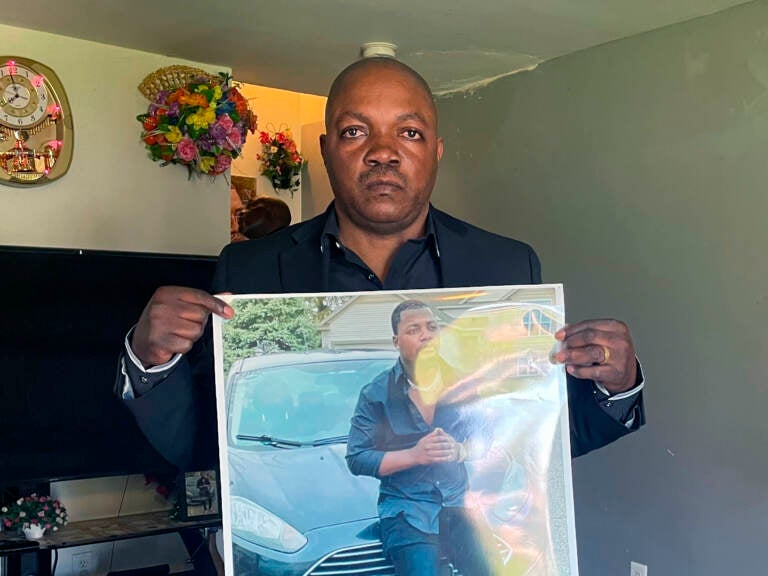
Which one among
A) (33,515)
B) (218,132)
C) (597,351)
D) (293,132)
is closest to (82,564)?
(33,515)

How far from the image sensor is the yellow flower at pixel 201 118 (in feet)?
8.69

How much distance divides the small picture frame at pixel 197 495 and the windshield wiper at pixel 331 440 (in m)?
1.62

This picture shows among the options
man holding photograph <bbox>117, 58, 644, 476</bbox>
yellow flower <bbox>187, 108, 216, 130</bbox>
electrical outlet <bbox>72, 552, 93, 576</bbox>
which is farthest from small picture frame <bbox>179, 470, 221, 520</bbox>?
man holding photograph <bbox>117, 58, 644, 476</bbox>

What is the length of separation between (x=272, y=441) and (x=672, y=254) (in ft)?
5.32

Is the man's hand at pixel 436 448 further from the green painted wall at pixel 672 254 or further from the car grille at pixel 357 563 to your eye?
the green painted wall at pixel 672 254

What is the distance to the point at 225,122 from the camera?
2.72m

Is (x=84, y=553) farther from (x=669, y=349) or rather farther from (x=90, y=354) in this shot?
(x=669, y=349)

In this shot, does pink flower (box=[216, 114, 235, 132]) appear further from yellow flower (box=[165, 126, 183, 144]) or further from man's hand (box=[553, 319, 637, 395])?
man's hand (box=[553, 319, 637, 395])

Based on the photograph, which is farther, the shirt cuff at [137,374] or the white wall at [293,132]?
the white wall at [293,132]

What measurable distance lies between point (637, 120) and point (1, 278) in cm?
198

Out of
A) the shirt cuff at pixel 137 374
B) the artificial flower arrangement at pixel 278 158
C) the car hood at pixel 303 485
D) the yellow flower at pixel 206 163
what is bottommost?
the car hood at pixel 303 485

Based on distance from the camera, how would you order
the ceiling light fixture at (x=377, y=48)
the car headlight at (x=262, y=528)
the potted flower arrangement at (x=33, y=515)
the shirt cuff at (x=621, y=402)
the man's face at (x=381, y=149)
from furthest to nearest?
the ceiling light fixture at (x=377, y=48) → the potted flower arrangement at (x=33, y=515) → the man's face at (x=381, y=149) → the shirt cuff at (x=621, y=402) → the car headlight at (x=262, y=528)

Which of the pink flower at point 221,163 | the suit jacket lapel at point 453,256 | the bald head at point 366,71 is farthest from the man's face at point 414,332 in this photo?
Result: the pink flower at point 221,163

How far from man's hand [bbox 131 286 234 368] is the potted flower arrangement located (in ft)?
5.24
